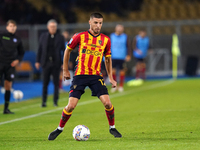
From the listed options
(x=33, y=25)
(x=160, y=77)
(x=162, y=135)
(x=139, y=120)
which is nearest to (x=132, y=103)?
(x=139, y=120)

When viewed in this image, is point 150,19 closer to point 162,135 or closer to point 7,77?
point 7,77

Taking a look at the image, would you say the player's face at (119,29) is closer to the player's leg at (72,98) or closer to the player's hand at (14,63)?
the player's hand at (14,63)

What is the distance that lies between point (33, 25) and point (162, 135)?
20.5 m

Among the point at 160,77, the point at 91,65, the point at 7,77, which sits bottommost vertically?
the point at 160,77

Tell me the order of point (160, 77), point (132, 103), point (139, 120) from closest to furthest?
point (139, 120) → point (132, 103) → point (160, 77)

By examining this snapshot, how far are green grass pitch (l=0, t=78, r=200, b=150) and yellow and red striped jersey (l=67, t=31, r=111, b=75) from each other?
1.03 m

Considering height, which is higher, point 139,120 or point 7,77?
point 7,77

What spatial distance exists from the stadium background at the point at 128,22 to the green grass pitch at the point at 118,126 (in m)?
12.5

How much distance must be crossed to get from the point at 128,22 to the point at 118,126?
19.5 m

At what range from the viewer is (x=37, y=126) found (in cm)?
805

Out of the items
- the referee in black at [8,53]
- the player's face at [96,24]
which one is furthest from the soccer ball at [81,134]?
the referee in black at [8,53]

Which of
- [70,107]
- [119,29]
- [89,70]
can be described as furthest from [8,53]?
[119,29]

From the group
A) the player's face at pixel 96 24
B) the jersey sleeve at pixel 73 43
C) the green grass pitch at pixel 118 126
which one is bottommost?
the green grass pitch at pixel 118 126

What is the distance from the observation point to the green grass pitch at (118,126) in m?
5.96
